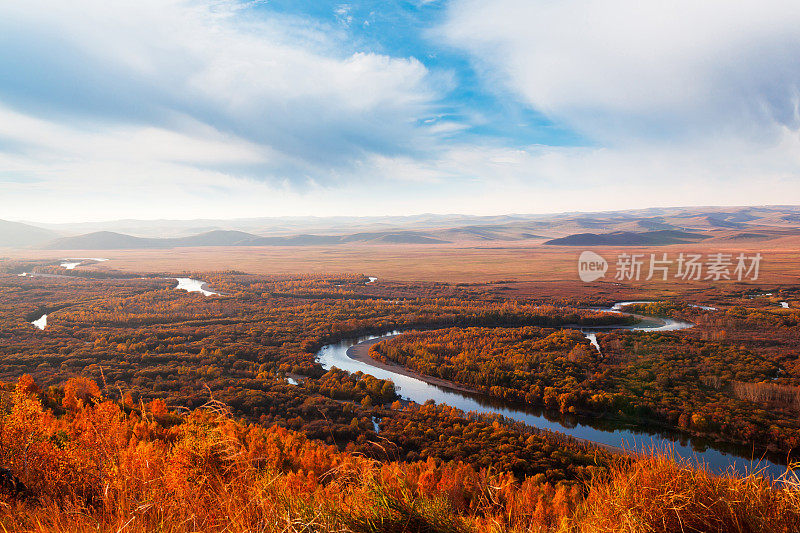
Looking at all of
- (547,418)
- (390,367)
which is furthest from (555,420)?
(390,367)

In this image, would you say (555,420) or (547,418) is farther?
(547,418)

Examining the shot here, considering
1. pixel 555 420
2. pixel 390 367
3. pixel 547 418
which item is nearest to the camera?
pixel 555 420

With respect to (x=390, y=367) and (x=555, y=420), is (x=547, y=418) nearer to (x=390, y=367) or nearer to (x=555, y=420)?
(x=555, y=420)

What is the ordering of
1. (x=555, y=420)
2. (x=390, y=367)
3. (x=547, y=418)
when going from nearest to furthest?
(x=555, y=420) < (x=547, y=418) < (x=390, y=367)

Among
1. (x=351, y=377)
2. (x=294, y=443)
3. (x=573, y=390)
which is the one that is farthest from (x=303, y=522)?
(x=351, y=377)

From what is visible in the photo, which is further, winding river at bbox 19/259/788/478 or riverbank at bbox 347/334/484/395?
riverbank at bbox 347/334/484/395

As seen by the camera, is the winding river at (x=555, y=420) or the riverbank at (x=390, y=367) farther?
the riverbank at (x=390, y=367)

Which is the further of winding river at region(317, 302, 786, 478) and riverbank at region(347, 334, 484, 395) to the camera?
riverbank at region(347, 334, 484, 395)

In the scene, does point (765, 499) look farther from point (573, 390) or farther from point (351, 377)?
point (351, 377)

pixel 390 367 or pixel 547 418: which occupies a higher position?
pixel 547 418
